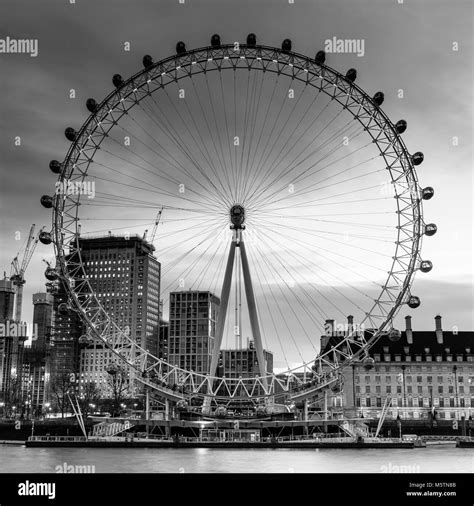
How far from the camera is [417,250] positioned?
4209 centimetres

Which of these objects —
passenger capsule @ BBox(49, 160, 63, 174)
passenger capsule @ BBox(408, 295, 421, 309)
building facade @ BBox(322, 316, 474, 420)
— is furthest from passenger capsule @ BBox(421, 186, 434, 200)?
building facade @ BBox(322, 316, 474, 420)

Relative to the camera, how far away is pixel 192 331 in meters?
185

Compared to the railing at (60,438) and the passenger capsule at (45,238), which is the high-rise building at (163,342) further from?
the passenger capsule at (45,238)

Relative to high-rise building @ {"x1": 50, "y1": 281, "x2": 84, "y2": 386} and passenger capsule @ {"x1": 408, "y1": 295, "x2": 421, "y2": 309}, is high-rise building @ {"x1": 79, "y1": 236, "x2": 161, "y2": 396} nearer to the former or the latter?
high-rise building @ {"x1": 50, "y1": 281, "x2": 84, "y2": 386}

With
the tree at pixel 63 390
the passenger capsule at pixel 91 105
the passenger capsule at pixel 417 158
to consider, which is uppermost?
the passenger capsule at pixel 91 105

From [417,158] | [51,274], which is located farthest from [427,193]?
[51,274]

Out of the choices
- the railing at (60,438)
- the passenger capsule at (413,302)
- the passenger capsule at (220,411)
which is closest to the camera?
the passenger capsule at (413,302)

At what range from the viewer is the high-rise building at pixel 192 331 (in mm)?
183000

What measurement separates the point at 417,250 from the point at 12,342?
158m

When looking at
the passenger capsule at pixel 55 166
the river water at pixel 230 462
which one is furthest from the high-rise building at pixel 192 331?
the passenger capsule at pixel 55 166

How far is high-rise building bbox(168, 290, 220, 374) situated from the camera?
7205 inches

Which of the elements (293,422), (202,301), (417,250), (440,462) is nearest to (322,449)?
(293,422)

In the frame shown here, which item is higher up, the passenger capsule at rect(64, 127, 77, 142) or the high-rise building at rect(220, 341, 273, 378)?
the passenger capsule at rect(64, 127, 77, 142)

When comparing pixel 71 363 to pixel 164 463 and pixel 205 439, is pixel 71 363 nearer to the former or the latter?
pixel 205 439
